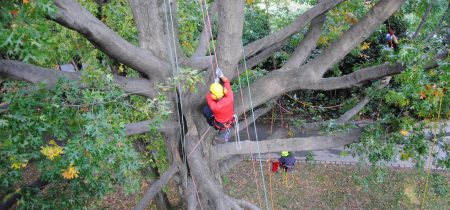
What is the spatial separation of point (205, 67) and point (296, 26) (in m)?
1.46

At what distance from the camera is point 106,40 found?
13.1ft

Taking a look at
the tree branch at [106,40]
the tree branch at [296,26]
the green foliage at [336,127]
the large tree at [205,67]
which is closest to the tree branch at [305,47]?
the large tree at [205,67]

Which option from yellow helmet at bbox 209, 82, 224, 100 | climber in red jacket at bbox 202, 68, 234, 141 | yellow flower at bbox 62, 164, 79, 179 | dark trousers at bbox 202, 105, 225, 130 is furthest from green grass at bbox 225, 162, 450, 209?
yellow flower at bbox 62, 164, 79, 179

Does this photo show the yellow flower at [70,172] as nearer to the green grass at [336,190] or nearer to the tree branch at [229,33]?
the tree branch at [229,33]

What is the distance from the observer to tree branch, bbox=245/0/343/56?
435 cm

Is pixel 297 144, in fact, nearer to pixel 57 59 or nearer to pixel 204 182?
pixel 204 182

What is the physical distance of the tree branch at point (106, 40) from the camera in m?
3.52

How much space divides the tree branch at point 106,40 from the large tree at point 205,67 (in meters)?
0.01

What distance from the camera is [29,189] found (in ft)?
13.0

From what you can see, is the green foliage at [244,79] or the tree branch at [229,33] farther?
the green foliage at [244,79]

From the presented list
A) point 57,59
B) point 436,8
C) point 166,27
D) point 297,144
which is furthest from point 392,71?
point 57,59

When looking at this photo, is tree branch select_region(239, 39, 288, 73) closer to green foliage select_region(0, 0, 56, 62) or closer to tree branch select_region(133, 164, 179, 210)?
tree branch select_region(133, 164, 179, 210)

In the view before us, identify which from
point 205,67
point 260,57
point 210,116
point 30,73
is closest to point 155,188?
point 210,116

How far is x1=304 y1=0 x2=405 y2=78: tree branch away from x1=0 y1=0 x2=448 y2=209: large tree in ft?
0.04
